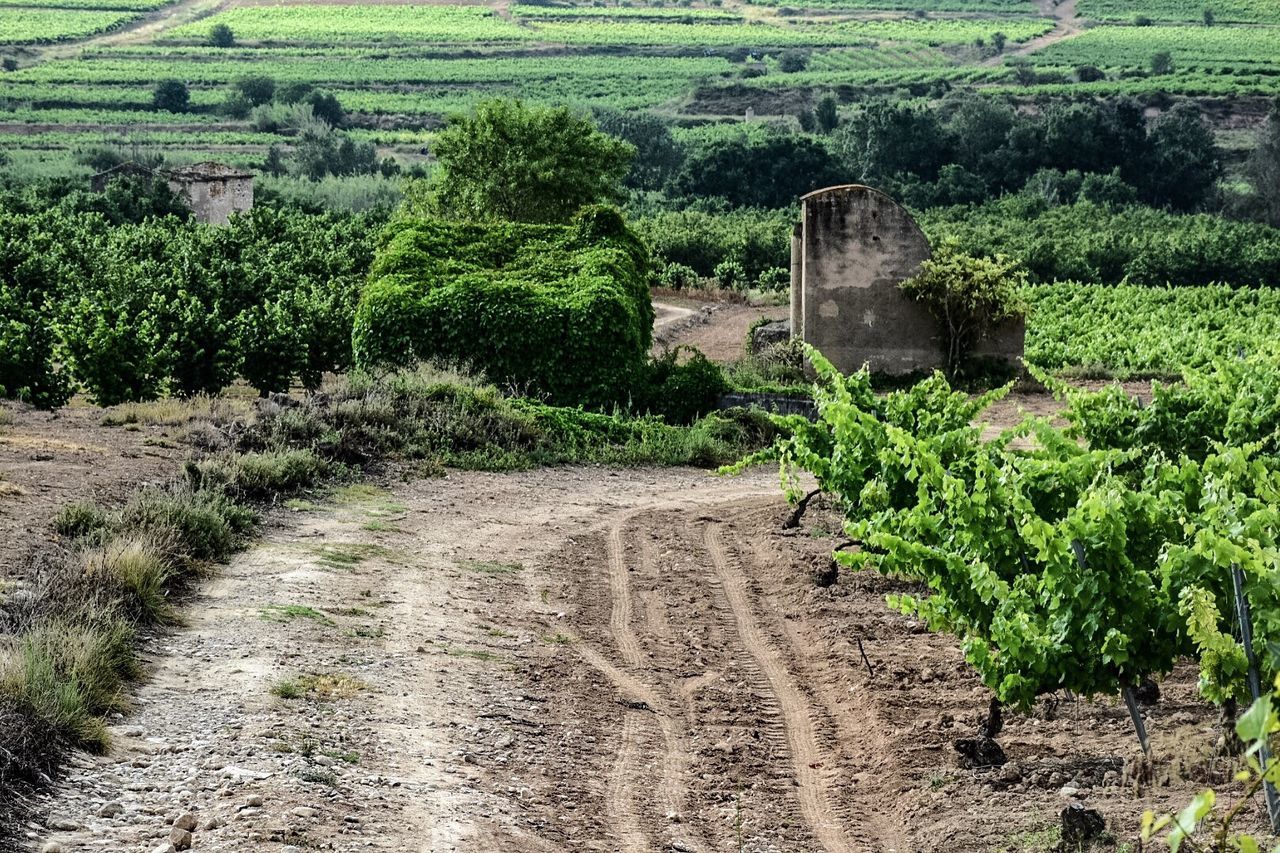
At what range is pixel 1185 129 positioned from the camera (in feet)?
306

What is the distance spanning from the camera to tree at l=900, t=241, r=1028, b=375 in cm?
3144

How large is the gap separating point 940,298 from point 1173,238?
125 ft

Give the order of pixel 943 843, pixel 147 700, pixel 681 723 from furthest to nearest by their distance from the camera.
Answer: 1. pixel 681 723
2. pixel 147 700
3. pixel 943 843

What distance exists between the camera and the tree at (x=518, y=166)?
43062 millimetres

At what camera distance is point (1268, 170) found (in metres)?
90.4

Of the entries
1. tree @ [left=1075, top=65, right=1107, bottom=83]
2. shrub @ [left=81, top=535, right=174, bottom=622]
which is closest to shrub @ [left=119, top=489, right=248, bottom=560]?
shrub @ [left=81, top=535, right=174, bottom=622]

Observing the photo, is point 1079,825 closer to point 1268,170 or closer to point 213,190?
point 213,190

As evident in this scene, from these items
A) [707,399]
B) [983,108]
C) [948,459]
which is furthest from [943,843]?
[983,108]

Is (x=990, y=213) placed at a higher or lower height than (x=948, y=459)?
lower

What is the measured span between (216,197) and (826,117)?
6424cm

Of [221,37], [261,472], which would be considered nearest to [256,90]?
[221,37]

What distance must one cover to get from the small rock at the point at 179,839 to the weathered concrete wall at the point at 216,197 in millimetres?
58383

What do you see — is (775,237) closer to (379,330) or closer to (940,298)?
(940,298)

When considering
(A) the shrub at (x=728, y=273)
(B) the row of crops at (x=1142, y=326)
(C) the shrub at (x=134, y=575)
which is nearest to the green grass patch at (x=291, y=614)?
(C) the shrub at (x=134, y=575)
